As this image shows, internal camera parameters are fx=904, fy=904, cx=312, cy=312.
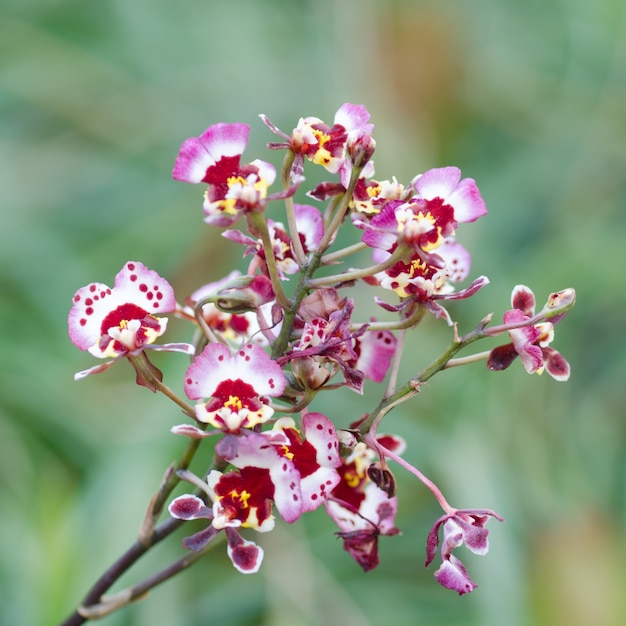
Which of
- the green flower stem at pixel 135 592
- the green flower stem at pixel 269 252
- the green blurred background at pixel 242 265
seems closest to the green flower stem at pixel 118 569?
the green flower stem at pixel 135 592

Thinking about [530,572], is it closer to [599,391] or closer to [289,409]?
[599,391]

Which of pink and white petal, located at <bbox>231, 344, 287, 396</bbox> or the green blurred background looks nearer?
pink and white petal, located at <bbox>231, 344, 287, 396</bbox>

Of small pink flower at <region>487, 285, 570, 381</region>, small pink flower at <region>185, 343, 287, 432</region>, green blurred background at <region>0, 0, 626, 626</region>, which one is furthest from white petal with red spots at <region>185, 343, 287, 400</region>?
green blurred background at <region>0, 0, 626, 626</region>

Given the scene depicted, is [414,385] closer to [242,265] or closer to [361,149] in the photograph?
[361,149]

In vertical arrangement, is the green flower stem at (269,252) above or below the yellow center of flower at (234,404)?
above

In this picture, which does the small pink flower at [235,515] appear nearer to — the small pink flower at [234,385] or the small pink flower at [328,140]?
the small pink flower at [234,385]

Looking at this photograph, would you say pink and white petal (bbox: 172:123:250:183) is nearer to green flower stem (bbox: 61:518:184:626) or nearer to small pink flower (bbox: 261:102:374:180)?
small pink flower (bbox: 261:102:374:180)
